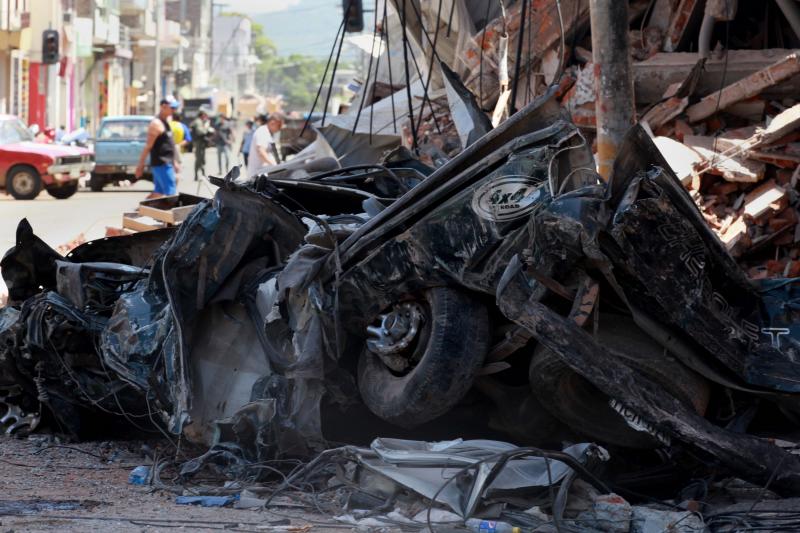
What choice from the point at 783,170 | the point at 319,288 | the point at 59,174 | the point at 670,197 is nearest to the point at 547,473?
the point at 670,197

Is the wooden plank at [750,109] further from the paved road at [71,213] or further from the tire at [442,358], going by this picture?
the tire at [442,358]

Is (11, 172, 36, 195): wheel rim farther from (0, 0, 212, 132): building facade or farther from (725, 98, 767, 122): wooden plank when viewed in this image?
(725, 98, 767, 122): wooden plank

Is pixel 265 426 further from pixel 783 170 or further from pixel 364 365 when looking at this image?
pixel 783 170

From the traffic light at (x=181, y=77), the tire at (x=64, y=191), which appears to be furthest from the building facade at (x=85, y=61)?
the tire at (x=64, y=191)

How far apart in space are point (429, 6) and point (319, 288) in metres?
11.1

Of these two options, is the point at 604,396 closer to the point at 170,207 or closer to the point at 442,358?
the point at 442,358

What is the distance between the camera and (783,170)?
10172mm

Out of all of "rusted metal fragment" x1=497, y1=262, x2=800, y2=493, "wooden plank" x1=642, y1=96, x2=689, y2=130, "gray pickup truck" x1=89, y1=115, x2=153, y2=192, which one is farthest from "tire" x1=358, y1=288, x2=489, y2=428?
"gray pickup truck" x1=89, y1=115, x2=153, y2=192

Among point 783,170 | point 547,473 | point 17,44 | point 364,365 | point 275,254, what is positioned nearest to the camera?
point 547,473

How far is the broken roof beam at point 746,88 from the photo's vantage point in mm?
10773

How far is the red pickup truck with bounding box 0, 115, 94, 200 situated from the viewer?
79.0 feet

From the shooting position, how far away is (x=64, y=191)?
2502 cm

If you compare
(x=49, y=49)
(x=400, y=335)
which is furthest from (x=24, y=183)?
(x=400, y=335)

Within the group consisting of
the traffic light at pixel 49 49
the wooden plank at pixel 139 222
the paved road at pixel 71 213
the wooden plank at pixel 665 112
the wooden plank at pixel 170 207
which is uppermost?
the traffic light at pixel 49 49
